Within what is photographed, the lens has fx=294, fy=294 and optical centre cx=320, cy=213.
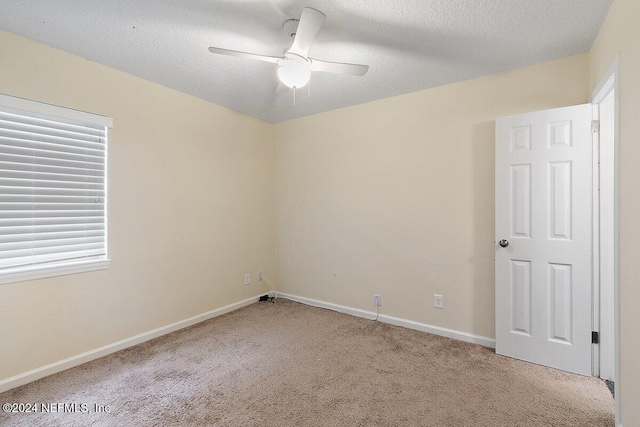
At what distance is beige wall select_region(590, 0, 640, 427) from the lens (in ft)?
4.58

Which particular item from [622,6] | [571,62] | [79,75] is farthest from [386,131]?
[79,75]

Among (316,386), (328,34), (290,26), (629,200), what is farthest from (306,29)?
(316,386)

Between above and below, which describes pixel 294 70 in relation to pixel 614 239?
above

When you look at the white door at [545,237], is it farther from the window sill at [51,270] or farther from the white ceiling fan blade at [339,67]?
the window sill at [51,270]

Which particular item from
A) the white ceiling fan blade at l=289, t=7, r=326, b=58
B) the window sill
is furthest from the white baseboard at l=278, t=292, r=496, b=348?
the white ceiling fan blade at l=289, t=7, r=326, b=58

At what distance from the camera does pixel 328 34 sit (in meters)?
2.04

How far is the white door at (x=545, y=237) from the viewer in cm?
219

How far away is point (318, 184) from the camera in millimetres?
3746

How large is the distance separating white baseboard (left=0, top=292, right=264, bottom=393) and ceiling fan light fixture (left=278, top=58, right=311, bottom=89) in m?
2.61

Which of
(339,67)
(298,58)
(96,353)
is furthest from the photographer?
(96,353)

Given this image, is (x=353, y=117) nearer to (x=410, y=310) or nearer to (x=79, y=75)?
(x=410, y=310)

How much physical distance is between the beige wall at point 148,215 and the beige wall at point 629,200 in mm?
3368

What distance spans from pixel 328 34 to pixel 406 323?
2.75 metres

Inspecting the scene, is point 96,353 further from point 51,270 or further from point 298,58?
point 298,58
